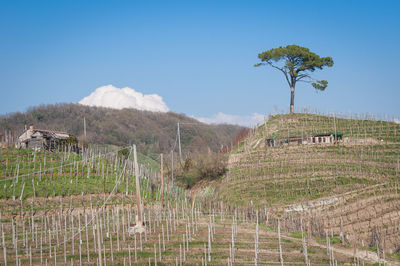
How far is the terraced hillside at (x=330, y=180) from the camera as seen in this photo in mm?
19495

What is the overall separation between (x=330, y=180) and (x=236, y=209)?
6.26 meters

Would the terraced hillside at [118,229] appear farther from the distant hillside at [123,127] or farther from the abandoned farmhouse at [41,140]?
the distant hillside at [123,127]

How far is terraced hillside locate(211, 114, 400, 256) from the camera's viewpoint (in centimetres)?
1950

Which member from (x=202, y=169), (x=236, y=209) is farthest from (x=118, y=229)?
(x=202, y=169)

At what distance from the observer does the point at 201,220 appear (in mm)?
21016

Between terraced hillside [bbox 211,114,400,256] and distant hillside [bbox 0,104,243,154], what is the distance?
84.2ft


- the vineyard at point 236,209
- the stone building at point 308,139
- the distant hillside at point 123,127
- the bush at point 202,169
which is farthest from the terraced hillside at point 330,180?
the distant hillside at point 123,127

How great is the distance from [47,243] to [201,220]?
740 cm

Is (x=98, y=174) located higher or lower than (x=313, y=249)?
higher

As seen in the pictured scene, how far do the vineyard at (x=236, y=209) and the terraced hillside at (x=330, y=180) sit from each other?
6cm

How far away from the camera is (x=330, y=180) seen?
82.0ft

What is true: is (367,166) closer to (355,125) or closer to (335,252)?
(355,125)

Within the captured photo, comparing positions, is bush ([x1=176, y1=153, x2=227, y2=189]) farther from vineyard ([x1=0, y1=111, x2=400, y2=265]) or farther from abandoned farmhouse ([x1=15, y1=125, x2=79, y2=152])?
abandoned farmhouse ([x1=15, y1=125, x2=79, y2=152])

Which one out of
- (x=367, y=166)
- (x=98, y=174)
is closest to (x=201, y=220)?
(x=98, y=174)
